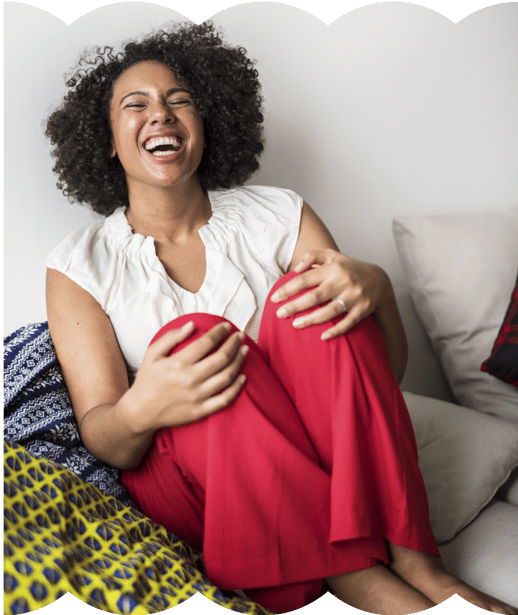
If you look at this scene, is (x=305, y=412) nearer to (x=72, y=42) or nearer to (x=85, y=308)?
(x=85, y=308)

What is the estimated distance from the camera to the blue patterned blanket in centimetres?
94

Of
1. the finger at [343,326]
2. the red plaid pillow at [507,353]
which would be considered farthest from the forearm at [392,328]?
the red plaid pillow at [507,353]

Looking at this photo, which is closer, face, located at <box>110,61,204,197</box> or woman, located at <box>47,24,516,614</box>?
woman, located at <box>47,24,516,614</box>

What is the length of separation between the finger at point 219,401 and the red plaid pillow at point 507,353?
2.65ft

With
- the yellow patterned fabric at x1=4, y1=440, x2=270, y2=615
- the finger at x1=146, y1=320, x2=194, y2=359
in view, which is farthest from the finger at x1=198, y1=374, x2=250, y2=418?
the yellow patterned fabric at x1=4, y1=440, x2=270, y2=615

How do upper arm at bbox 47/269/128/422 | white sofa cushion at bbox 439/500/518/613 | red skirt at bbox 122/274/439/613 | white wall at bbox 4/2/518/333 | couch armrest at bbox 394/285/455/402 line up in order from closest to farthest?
red skirt at bbox 122/274/439/613
white sofa cushion at bbox 439/500/518/613
upper arm at bbox 47/269/128/422
white wall at bbox 4/2/518/333
couch armrest at bbox 394/285/455/402

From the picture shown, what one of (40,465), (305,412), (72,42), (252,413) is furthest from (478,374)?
(72,42)

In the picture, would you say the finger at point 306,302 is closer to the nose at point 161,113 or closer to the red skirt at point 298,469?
the red skirt at point 298,469

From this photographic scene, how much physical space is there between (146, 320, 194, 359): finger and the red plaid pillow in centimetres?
85

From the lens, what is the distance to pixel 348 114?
1.60 meters

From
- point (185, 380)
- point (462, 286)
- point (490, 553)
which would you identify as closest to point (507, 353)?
point (462, 286)

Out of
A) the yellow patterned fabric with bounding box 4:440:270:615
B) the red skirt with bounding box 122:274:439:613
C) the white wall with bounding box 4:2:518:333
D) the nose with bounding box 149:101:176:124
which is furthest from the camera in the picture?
the white wall with bounding box 4:2:518:333

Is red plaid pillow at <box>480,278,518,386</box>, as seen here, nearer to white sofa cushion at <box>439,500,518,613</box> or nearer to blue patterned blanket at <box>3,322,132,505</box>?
white sofa cushion at <box>439,500,518,613</box>

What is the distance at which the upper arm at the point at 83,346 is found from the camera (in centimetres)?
103
